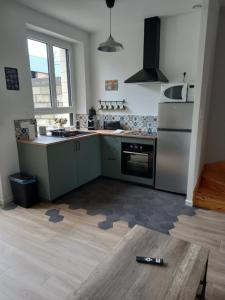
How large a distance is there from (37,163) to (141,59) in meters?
2.45

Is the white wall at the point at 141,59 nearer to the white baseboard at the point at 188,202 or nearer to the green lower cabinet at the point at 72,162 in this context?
the green lower cabinet at the point at 72,162

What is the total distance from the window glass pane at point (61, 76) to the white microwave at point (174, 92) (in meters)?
1.95

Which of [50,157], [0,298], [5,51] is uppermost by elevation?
[5,51]

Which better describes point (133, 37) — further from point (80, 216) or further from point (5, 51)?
point (80, 216)

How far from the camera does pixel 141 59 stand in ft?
12.2

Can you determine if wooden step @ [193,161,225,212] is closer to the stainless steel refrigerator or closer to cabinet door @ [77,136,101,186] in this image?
the stainless steel refrigerator

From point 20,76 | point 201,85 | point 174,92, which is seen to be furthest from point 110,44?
point 20,76

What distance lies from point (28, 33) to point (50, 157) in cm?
197

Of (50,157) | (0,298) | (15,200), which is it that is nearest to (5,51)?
(50,157)

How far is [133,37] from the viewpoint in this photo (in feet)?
12.2

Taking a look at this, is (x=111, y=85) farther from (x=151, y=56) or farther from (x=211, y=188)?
(x=211, y=188)

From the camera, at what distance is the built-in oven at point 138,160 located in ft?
11.2

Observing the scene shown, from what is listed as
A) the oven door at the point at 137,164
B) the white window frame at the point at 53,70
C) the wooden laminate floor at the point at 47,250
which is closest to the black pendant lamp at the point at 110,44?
the white window frame at the point at 53,70

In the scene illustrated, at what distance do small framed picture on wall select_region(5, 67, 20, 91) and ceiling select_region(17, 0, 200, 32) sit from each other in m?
0.90
